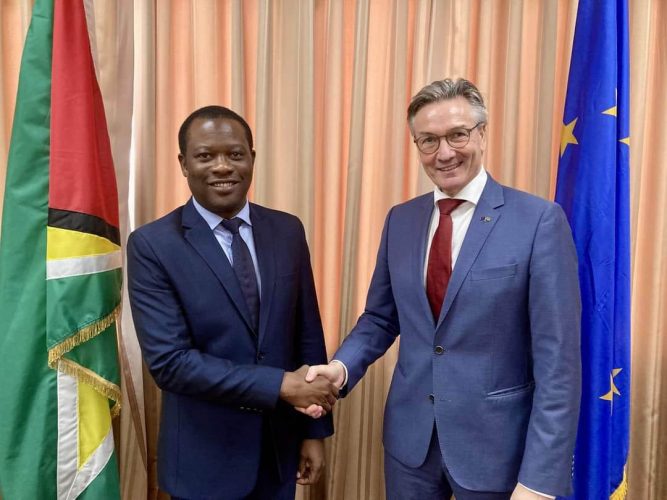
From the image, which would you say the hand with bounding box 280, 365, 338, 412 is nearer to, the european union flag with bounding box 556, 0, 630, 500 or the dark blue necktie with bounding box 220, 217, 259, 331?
the dark blue necktie with bounding box 220, 217, 259, 331

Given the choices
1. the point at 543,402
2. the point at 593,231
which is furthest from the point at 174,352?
the point at 593,231

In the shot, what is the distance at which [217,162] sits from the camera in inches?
58.2

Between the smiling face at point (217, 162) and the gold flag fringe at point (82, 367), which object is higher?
the smiling face at point (217, 162)

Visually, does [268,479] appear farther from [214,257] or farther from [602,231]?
[602,231]

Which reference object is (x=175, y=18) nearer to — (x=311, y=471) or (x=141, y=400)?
(x=141, y=400)

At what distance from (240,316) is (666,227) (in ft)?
5.98

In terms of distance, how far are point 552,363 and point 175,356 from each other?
3.27ft

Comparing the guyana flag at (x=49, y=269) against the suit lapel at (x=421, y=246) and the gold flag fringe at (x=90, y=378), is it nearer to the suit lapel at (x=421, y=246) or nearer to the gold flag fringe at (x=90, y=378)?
the gold flag fringe at (x=90, y=378)

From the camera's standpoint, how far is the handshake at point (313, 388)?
1464 millimetres

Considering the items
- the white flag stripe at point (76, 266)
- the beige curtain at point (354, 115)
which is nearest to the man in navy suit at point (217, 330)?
the white flag stripe at point (76, 266)

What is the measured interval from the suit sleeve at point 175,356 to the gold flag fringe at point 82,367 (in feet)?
0.93

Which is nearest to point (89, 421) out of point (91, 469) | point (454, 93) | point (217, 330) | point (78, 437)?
point (78, 437)

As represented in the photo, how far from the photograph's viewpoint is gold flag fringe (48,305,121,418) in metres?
1.64

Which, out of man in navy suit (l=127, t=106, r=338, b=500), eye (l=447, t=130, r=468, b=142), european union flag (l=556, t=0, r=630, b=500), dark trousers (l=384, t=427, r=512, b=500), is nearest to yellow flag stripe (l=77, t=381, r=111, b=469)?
man in navy suit (l=127, t=106, r=338, b=500)
